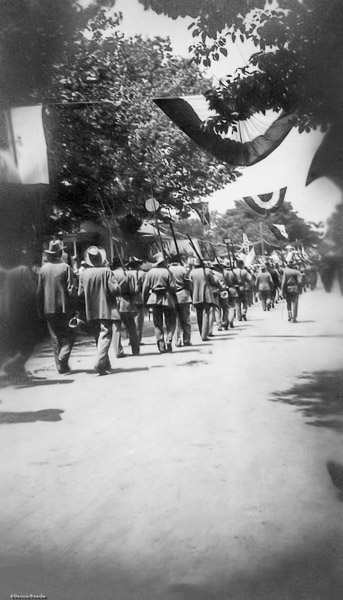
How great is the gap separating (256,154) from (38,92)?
1.31 m

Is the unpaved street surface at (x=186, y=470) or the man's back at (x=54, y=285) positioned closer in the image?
the unpaved street surface at (x=186, y=470)

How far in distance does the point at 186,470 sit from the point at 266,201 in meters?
1.58

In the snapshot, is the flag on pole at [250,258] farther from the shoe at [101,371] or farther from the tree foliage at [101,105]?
the shoe at [101,371]

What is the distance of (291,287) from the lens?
11.7 ft

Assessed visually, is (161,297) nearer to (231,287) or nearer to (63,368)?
(231,287)

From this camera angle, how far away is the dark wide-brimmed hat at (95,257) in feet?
12.0

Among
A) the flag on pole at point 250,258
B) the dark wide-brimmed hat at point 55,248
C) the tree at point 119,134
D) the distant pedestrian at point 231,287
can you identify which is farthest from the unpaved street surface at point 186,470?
the tree at point 119,134

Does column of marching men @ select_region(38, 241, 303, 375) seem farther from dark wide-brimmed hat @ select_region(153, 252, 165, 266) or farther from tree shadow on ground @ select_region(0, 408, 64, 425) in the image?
tree shadow on ground @ select_region(0, 408, 64, 425)

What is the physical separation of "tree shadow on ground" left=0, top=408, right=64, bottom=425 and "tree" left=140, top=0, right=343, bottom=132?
1.97 m

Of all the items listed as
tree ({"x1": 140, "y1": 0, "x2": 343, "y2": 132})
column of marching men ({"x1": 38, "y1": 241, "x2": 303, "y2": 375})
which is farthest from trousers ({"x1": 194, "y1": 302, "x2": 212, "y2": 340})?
tree ({"x1": 140, "y1": 0, "x2": 343, "y2": 132})

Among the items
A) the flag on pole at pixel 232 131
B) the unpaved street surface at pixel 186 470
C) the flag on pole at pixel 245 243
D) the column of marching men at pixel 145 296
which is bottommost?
the unpaved street surface at pixel 186 470

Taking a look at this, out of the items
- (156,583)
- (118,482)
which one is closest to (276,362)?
(118,482)

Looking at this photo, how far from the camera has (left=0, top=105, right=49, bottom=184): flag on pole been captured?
354 cm

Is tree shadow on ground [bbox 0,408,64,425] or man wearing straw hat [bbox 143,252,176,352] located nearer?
tree shadow on ground [bbox 0,408,64,425]
